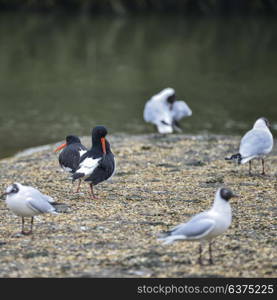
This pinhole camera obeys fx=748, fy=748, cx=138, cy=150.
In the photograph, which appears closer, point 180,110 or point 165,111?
point 165,111

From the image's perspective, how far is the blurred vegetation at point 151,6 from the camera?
41.5 meters

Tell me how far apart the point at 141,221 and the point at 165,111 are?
7519 millimetres

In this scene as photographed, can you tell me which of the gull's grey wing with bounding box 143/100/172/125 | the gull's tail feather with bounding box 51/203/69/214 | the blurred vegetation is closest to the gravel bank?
the gull's tail feather with bounding box 51/203/69/214

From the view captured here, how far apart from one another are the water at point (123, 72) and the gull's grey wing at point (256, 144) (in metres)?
6.13

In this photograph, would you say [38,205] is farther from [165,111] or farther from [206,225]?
[165,111]

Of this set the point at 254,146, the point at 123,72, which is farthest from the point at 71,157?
the point at 123,72

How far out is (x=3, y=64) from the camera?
26.3 meters

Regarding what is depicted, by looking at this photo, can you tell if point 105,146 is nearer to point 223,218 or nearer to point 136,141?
point 223,218

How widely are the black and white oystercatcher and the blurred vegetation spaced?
32708 mm

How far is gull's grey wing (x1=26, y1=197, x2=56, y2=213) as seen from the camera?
748 centimetres

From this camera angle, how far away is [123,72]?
25.7 meters

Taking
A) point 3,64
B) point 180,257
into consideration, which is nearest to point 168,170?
point 180,257

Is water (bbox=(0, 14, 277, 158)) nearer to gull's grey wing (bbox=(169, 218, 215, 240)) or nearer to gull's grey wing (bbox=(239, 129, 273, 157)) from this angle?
gull's grey wing (bbox=(239, 129, 273, 157))

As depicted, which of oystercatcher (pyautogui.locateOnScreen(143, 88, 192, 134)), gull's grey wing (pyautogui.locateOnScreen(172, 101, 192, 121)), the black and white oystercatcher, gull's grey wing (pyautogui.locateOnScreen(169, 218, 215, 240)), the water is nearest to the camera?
gull's grey wing (pyautogui.locateOnScreen(169, 218, 215, 240))
